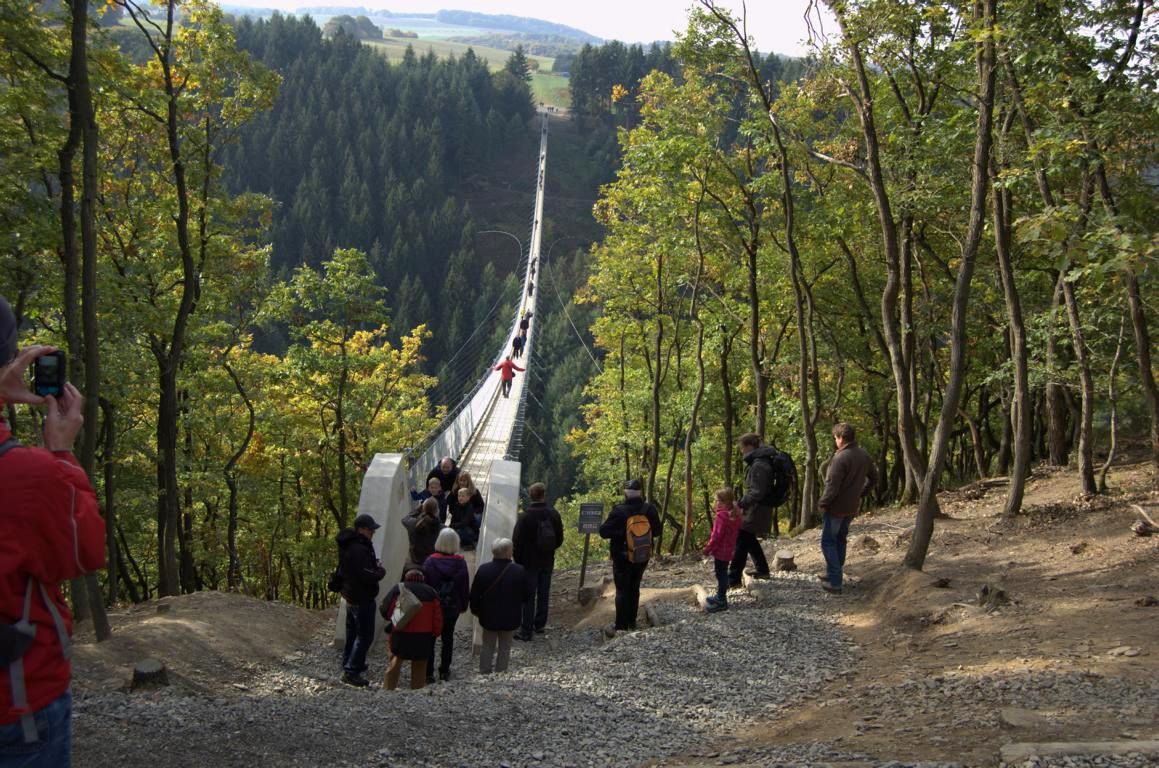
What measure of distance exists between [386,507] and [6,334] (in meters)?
7.25

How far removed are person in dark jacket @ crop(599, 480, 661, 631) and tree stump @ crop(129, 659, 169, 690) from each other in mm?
3364

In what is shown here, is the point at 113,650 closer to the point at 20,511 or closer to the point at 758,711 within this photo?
the point at 758,711

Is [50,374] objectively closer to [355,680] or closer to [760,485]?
[355,680]

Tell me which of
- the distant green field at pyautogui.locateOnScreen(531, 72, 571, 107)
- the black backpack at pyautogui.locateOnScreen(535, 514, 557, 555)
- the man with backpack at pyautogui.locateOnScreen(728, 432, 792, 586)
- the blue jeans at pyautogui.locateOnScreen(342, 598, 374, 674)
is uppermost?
the distant green field at pyautogui.locateOnScreen(531, 72, 571, 107)

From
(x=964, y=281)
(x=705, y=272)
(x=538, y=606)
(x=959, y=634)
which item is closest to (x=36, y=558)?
(x=959, y=634)

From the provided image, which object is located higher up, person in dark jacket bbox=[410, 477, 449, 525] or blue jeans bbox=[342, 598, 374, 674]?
person in dark jacket bbox=[410, 477, 449, 525]

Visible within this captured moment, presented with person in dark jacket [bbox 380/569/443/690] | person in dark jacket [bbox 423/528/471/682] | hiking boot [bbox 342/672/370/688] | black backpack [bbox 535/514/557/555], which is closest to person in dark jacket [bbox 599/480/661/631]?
black backpack [bbox 535/514/557/555]

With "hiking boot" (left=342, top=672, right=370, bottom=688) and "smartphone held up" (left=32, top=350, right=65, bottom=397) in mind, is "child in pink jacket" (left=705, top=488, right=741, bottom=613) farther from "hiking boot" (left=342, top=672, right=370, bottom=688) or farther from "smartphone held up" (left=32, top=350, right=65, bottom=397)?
"smartphone held up" (left=32, top=350, right=65, bottom=397)

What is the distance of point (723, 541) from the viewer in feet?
25.5

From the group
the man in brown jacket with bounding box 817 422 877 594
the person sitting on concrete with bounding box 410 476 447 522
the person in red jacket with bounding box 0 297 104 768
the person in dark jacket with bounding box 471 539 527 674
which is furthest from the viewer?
the person sitting on concrete with bounding box 410 476 447 522

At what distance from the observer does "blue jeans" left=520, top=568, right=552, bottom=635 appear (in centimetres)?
869

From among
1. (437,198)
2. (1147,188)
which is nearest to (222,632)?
(1147,188)

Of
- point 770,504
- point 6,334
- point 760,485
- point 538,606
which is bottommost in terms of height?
point 538,606

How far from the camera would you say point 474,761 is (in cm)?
443
